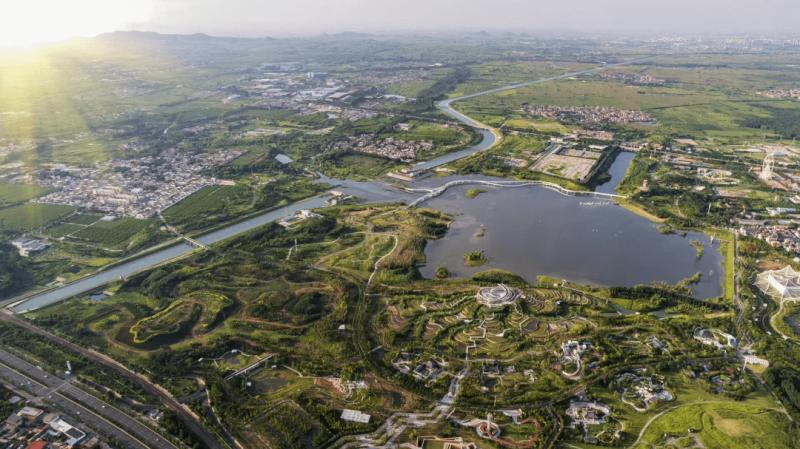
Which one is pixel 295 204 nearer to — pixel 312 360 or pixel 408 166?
pixel 408 166

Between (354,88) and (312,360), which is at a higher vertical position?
(354,88)

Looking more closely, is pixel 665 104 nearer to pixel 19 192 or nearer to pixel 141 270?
pixel 141 270

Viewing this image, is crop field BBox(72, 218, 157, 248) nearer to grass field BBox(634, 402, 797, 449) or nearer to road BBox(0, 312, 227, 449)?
road BBox(0, 312, 227, 449)

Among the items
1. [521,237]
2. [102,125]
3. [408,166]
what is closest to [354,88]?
[102,125]

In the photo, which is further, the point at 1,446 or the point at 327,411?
the point at 327,411

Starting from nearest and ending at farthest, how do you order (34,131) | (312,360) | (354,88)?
1. (312,360)
2. (34,131)
3. (354,88)

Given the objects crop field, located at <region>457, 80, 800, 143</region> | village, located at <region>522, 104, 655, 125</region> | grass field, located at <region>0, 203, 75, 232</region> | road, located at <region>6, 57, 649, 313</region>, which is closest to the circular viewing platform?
road, located at <region>6, 57, 649, 313</region>

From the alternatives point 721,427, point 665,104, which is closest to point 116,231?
point 721,427
